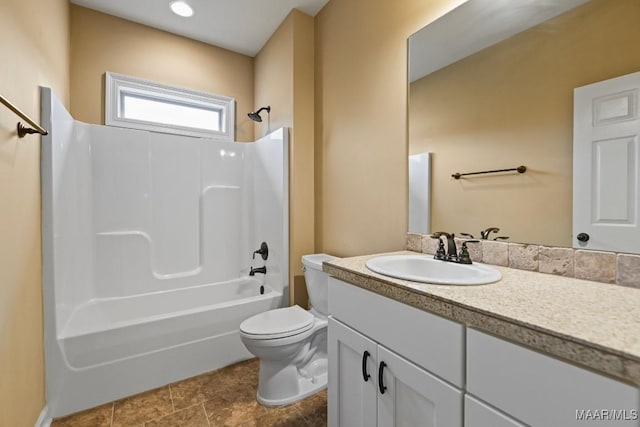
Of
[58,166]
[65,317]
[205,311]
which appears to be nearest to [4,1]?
[58,166]

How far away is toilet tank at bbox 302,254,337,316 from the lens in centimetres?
194

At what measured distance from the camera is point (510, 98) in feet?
3.86

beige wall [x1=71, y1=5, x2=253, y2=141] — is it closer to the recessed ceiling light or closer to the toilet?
the recessed ceiling light

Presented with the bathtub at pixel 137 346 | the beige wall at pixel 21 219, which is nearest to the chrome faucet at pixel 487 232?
the bathtub at pixel 137 346

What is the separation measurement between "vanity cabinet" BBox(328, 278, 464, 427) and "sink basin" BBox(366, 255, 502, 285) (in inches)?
4.5

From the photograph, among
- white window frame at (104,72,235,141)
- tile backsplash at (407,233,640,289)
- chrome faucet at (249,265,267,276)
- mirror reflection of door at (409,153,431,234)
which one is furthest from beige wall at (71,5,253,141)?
tile backsplash at (407,233,640,289)

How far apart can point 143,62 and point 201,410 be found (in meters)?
2.83

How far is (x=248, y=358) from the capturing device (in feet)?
7.09

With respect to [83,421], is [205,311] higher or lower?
higher

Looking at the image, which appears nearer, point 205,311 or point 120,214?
point 205,311

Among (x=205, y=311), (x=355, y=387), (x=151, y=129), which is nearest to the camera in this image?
(x=355, y=387)

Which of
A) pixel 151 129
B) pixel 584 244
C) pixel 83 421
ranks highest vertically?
pixel 151 129

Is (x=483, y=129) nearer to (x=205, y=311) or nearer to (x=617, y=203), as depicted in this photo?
(x=617, y=203)

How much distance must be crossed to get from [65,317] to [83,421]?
0.64m
